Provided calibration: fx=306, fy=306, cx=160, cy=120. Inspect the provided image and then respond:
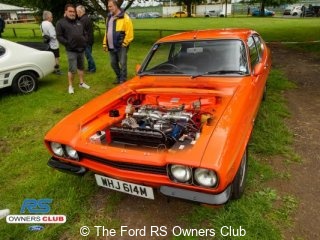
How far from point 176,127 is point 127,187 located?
0.71 metres

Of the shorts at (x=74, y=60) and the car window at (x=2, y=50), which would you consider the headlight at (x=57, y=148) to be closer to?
the shorts at (x=74, y=60)

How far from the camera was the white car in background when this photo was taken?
6.30m

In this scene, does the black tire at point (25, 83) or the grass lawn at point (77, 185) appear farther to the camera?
the black tire at point (25, 83)

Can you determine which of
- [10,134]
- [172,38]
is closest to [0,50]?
[10,134]

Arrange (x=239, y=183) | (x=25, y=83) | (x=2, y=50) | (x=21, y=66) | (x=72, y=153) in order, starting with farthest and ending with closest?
(x=25, y=83) < (x=21, y=66) < (x=2, y=50) < (x=72, y=153) < (x=239, y=183)

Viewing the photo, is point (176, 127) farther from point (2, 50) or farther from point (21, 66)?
point (2, 50)

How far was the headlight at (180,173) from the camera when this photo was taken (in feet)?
7.82

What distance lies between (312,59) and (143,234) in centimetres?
908

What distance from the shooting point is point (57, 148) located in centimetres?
304

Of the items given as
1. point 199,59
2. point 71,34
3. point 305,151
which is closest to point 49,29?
point 71,34

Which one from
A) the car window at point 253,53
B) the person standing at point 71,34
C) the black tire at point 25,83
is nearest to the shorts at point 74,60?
the person standing at point 71,34

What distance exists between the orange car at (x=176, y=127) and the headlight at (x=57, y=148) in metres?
0.01

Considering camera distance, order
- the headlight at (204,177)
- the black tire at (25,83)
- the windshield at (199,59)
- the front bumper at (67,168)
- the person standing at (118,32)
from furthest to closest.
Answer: the black tire at (25,83)
the person standing at (118,32)
the windshield at (199,59)
the front bumper at (67,168)
the headlight at (204,177)

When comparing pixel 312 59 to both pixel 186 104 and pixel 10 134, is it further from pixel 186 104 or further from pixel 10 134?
pixel 10 134
